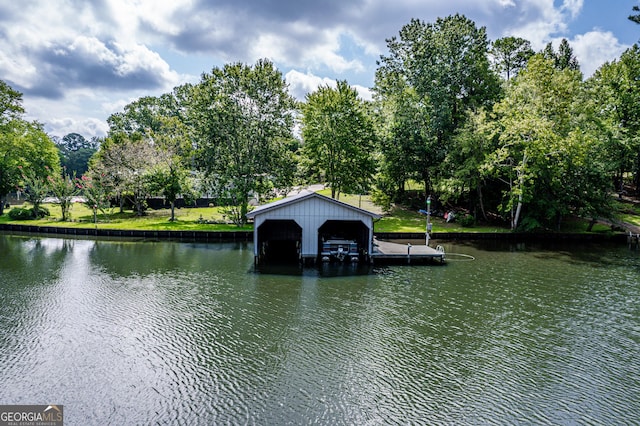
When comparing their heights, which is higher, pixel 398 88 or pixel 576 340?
pixel 398 88

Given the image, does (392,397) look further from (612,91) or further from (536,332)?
(612,91)

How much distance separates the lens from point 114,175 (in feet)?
132

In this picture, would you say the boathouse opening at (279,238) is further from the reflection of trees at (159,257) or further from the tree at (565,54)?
the tree at (565,54)

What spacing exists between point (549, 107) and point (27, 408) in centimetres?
3935

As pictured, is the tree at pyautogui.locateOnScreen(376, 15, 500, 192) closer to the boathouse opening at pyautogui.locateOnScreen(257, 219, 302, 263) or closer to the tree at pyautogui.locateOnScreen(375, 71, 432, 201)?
the tree at pyautogui.locateOnScreen(375, 71, 432, 201)

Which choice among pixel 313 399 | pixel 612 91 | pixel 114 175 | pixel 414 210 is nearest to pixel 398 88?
pixel 414 210

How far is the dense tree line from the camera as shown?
33312mm

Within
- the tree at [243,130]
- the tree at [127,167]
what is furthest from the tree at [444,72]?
the tree at [127,167]

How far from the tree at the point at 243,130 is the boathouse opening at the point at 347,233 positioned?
390 inches

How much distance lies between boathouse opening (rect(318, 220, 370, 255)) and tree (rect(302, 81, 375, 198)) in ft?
34.9

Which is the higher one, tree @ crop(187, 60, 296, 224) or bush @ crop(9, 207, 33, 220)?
tree @ crop(187, 60, 296, 224)

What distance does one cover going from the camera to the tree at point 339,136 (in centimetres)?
3666

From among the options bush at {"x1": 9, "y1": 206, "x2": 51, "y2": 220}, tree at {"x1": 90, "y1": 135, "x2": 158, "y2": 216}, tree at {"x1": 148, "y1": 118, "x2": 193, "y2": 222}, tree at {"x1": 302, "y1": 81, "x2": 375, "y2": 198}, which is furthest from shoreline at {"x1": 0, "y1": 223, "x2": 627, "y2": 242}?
A: tree at {"x1": 302, "y1": 81, "x2": 375, "y2": 198}

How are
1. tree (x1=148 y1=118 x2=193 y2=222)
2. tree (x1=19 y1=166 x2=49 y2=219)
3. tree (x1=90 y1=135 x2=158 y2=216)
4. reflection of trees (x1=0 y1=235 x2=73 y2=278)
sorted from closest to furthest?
reflection of trees (x1=0 y1=235 x2=73 y2=278), tree (x1=148 y1=118 x2=193 y2=222), tree (x1=19 y1=166 x2=49 y2=219), tree (x1=90 y1=135 x2=158 y2=216)
